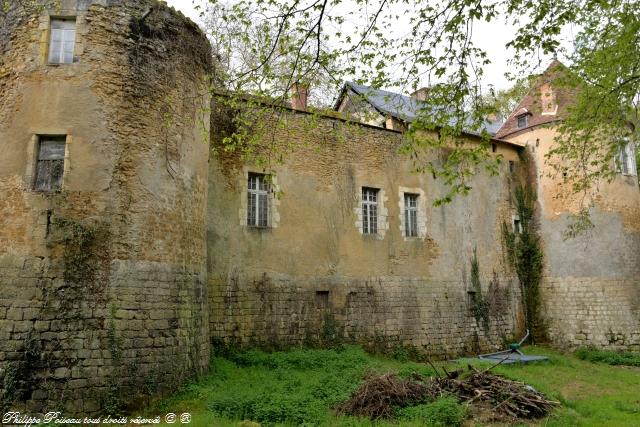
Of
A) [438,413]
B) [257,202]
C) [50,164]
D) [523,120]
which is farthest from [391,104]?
[438,413]

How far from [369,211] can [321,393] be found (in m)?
6.16

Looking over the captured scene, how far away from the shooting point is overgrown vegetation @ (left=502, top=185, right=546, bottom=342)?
615 inches

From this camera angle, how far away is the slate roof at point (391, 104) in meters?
7.13

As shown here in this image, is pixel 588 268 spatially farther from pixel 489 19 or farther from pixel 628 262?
pixel 489 19

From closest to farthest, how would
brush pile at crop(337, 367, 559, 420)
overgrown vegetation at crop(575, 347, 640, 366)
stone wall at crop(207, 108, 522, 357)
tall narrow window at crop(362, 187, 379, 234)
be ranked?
brush pile at crop(337, 367, 559, 420), stone wall at crop(207, 108, 522, 357), tall narrow window at crop(362, 187, 379, 234), overgrown vegetation at crop(575, 347, 640, 366)

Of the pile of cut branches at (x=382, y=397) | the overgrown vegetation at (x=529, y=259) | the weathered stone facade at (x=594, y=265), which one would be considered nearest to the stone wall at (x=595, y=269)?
the weathered stone facade at (x=594, y=265)

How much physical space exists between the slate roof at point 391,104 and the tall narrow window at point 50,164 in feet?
14.9

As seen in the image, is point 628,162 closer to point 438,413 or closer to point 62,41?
point 438,413

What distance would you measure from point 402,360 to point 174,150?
7.61m

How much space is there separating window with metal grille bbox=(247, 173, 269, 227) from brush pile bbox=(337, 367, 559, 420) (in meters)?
4.83

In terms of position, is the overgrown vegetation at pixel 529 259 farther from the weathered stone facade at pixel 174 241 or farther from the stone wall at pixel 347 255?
the weathered stone facade at pixel 174 241

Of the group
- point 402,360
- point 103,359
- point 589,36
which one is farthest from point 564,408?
point 103,359

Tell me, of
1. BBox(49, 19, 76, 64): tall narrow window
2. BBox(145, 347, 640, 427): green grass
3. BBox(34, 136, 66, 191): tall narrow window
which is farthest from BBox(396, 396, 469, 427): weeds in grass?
BBox(49, 19, 76, 64): tall narrow window

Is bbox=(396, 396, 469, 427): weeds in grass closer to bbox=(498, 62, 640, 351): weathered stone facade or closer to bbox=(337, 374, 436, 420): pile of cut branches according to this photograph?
bbox=(337, 374, 436, 420): pile of cut branches
